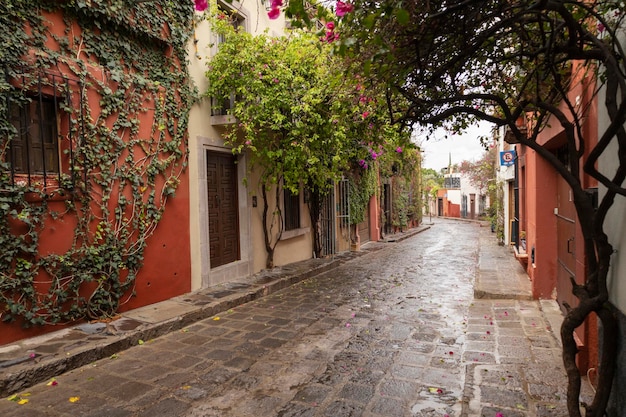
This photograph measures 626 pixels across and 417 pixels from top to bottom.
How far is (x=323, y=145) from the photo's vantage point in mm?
7512

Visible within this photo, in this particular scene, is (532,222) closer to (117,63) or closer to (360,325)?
(360,325)

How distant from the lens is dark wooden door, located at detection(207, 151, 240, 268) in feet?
24.1

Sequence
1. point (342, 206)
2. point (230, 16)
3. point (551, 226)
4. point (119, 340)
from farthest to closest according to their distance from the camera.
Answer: point (342, 206)
point (230, 16)
point (551, 226)
point (119, 340)

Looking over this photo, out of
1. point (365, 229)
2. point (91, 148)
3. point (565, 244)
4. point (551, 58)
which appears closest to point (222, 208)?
point (91, 148)

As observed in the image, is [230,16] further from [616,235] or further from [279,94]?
[616,235]

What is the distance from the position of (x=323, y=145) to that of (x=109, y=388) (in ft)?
17.7

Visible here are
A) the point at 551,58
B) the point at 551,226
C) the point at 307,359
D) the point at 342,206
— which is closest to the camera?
the point at 551,58

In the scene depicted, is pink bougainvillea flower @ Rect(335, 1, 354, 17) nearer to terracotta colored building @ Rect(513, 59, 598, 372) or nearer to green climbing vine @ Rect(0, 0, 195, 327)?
terracotta colored building @ Rect(513, 59, 598, 372)

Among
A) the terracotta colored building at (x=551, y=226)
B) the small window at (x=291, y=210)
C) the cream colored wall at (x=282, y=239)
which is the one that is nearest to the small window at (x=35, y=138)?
the cream colored wall at (x=282, y=239)

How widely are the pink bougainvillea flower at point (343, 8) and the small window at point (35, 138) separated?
11.8 ft

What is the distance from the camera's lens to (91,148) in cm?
488

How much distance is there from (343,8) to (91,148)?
3.96 metres

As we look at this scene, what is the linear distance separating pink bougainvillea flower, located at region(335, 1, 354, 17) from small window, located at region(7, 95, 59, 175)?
3.59 meters

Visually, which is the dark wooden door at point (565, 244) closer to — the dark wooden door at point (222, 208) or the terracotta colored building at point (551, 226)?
the terracotta colored building at point (551, 226)
